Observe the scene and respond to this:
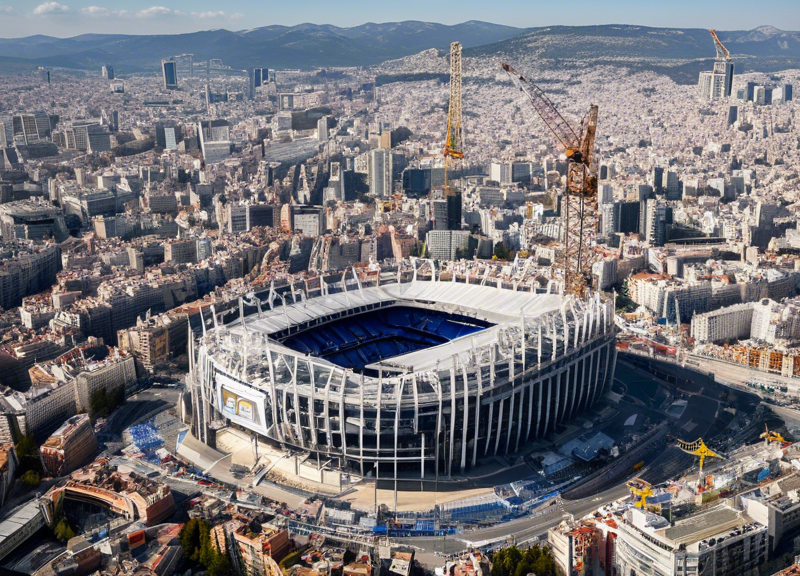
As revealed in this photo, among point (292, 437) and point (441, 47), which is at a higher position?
point (441, 47)

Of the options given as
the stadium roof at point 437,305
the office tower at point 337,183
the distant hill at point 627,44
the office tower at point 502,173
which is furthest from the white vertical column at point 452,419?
the distant hill at point 627,44

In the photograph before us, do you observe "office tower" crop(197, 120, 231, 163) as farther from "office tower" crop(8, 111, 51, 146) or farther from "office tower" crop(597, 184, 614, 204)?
"office tower" crop(597, 184, 614, 204)


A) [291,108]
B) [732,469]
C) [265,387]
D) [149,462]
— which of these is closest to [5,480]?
[149,462]

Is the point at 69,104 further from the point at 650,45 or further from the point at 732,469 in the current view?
the point at 732,469

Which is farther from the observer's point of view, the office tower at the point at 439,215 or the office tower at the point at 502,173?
the office tower at the point at 502,173

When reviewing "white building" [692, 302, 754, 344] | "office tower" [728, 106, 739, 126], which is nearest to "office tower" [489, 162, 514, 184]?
"white building" [692, 302, 754, 344]

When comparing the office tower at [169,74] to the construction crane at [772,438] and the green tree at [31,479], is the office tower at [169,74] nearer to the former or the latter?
the green tree at [31,479]

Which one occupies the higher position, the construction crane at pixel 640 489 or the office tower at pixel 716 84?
the office tower at pixel 716 84
